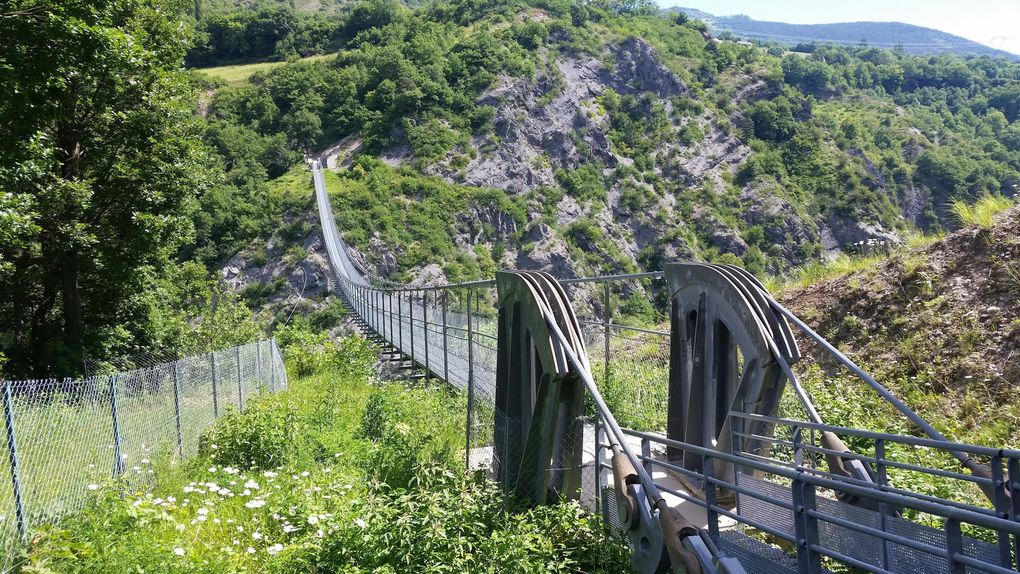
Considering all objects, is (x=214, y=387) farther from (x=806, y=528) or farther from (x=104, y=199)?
(x=806, y=528)

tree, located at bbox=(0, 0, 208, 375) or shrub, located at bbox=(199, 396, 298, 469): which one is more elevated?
tree, located at bbox=(0, 0, 208, 375)

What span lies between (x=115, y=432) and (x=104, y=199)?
31.5 feet

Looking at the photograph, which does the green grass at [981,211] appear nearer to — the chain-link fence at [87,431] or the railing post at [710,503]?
the railing post at [710,503]

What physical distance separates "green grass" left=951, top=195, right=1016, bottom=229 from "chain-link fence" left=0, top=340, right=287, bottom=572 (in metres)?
8.90

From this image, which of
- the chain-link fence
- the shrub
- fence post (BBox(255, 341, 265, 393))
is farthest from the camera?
fence post (BBox(255, 341, 265, 393))

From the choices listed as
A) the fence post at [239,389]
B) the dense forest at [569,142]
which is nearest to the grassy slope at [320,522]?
the fence post at [239,389]

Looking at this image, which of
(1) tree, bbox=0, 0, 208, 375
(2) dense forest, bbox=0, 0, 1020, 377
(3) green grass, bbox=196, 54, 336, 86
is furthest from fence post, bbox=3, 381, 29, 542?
(3) green grass, bbox=196, 54, 336, 86

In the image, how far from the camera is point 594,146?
254ft

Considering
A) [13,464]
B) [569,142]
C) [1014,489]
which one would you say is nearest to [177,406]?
[13,464]

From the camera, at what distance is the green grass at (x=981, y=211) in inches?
336

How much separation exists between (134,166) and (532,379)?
1184 cm

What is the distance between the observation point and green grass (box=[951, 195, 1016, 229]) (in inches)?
336

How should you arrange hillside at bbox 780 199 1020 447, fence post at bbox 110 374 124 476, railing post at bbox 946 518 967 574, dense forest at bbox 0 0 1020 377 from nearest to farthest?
1. railing post at bbox 946 518 967 574
2. fence post at bbox 110 374 124 476
3. hillside at bbox 780 199 1020 447
4. dense forest at bbox 0 0 1020 377

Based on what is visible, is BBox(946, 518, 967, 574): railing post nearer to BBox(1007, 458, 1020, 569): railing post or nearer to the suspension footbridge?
the suspension footbridge
